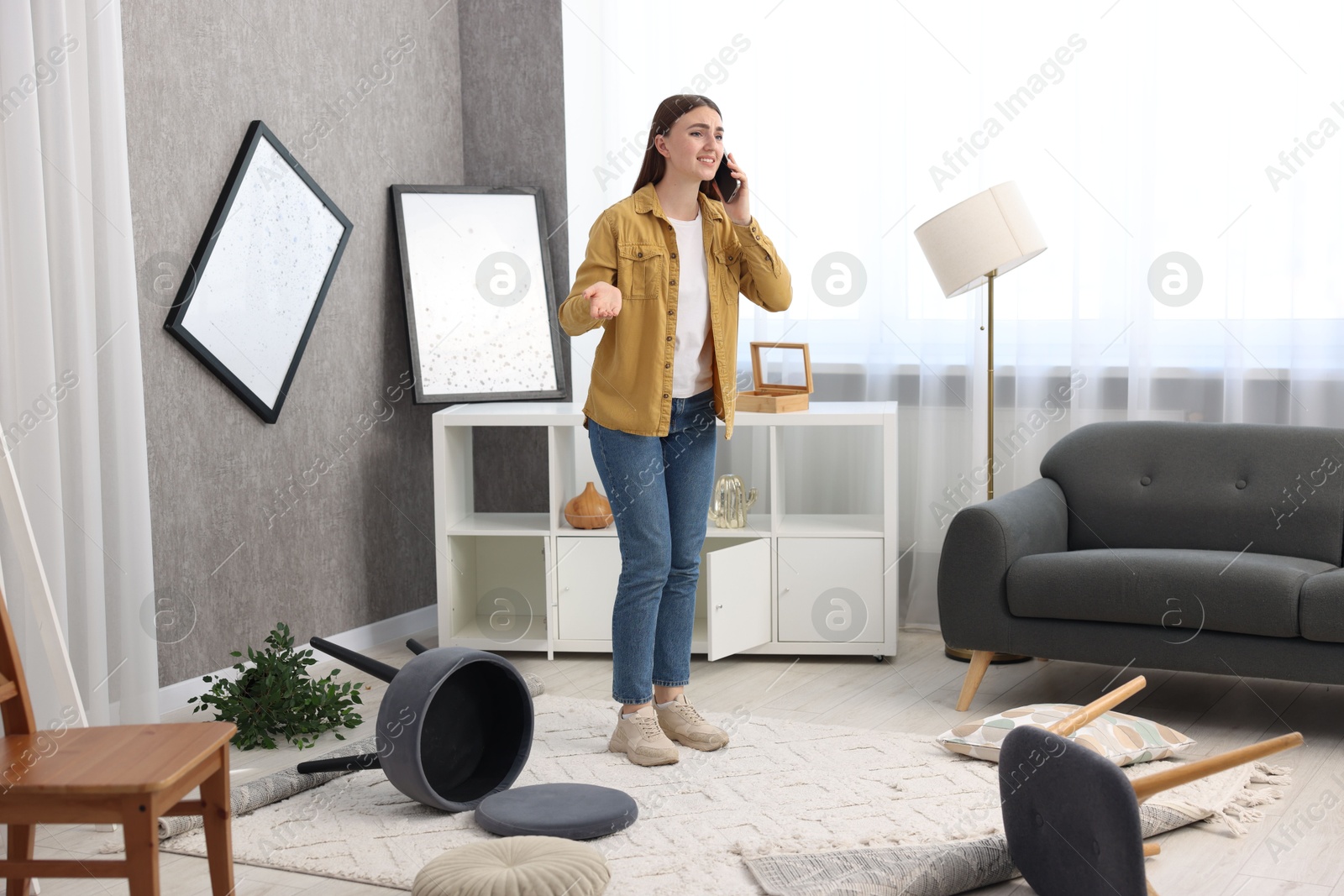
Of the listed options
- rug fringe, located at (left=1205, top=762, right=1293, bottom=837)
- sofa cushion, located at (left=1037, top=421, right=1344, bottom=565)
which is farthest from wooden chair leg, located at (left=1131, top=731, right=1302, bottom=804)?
sofa cushion, located at (left=1037, top=421, right=1344, bottom=565)

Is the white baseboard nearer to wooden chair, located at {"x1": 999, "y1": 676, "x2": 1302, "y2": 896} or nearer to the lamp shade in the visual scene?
the lamp shade

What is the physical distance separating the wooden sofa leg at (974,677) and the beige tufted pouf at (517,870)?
4.31 feet

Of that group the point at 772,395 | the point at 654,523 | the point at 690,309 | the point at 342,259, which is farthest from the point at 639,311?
the point at 342,259

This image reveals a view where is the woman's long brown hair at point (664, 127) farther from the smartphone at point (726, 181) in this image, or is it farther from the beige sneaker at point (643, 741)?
the beige sneaker at point (643, 741)

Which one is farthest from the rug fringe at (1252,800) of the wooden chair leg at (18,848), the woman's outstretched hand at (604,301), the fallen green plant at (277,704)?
the wooden chair leg at (18,848)

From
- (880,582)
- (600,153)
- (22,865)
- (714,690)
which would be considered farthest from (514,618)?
(22,865)

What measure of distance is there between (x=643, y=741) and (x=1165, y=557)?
4.27 feet

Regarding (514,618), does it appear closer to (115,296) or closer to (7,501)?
(115,296)

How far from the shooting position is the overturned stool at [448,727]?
2.20 metres

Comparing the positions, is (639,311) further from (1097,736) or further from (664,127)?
(1097,736)

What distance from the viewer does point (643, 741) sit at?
2586 mm

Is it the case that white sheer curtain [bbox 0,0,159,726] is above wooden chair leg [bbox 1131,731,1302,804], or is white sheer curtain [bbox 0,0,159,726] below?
above

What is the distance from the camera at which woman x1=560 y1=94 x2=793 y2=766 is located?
2.49m

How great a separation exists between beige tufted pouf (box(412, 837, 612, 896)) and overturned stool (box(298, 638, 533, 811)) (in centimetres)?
35
